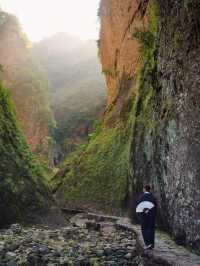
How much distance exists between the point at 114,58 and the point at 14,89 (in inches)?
777

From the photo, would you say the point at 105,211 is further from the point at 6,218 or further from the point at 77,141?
the point at 77,141

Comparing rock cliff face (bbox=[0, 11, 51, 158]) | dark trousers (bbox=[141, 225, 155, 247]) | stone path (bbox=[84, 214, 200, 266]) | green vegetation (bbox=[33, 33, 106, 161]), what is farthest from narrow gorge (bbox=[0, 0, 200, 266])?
green vegetation (bbox=[33, 33, 106, 161])

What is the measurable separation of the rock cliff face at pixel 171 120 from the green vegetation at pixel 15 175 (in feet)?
12.0

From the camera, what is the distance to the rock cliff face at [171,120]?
1091cm

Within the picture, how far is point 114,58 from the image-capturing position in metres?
33.8

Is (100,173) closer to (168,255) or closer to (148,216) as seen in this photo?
(148,216)

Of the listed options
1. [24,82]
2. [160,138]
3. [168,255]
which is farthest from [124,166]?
[24,82]

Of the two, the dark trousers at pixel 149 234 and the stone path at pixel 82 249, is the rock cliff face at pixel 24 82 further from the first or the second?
the dark trousers at pixel 149 234

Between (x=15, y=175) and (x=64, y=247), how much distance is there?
17.8 ft

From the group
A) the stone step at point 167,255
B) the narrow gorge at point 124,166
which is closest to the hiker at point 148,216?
the stone step at point 167,255

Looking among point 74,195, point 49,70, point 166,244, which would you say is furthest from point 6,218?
point 49,70

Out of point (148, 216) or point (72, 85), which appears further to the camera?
point (72, 85)

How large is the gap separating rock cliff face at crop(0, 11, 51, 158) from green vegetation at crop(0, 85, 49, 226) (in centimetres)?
2618

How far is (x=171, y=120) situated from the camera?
12773mm
